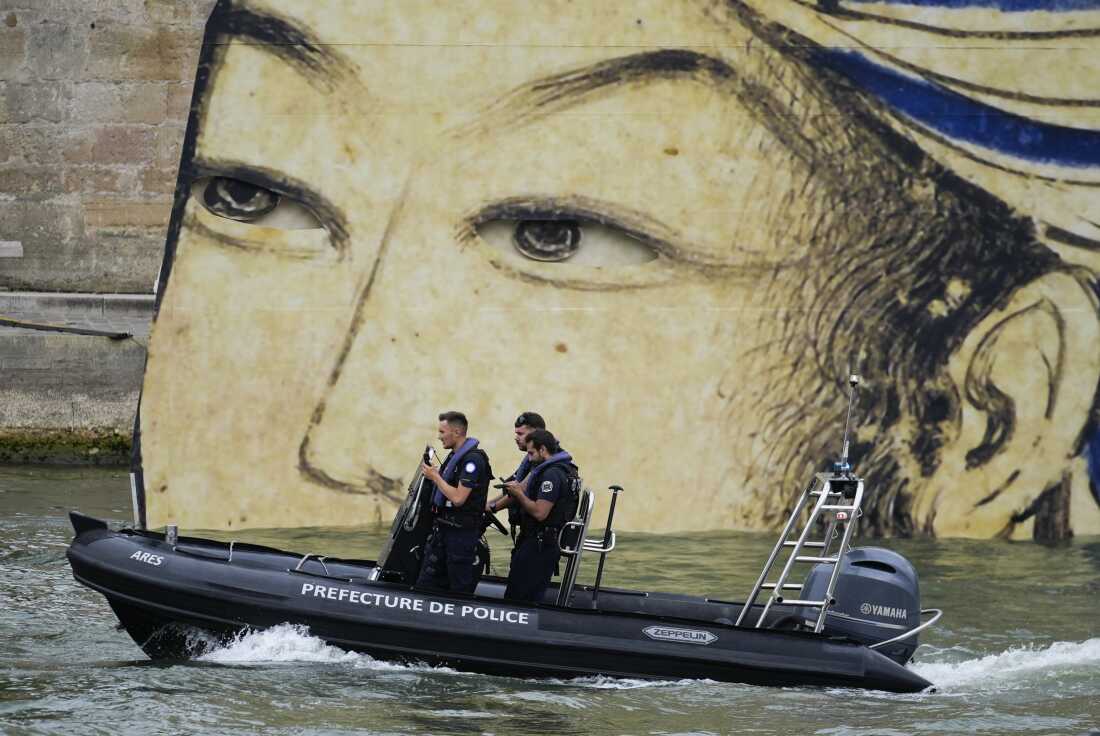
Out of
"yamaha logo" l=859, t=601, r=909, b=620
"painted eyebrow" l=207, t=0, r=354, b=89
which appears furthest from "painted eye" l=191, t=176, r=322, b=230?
"yamaha logo" l=859, t=601, r=909, b=620

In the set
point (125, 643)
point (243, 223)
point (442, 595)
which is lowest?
point (125, 643)

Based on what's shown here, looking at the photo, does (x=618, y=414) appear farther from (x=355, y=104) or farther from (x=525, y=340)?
(x=355, y=104)

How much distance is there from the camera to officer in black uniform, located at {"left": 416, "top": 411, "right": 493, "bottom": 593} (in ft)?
25.0

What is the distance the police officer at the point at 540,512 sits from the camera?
7.63m

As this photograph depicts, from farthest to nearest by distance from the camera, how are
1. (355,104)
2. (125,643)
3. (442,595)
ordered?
(355,104) → (125,643) → (442,595)

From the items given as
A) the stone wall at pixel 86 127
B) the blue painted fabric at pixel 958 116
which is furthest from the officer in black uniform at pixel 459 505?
the stone wall at pixel 86 127

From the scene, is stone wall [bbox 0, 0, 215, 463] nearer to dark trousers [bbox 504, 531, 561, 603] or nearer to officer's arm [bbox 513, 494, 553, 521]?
dark trousers [bbox 504, 531, 561, 603]

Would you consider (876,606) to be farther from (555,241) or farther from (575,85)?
(575,85)

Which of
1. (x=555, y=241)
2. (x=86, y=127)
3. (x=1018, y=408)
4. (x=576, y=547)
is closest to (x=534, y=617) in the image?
(x=576, y=547)

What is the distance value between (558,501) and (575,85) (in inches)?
195

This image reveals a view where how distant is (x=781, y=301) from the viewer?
38.9 feet

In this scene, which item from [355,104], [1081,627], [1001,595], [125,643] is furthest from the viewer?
[355,104]

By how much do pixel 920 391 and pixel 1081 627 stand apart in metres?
3.01

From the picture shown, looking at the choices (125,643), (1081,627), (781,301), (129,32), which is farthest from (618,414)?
(129,32)
